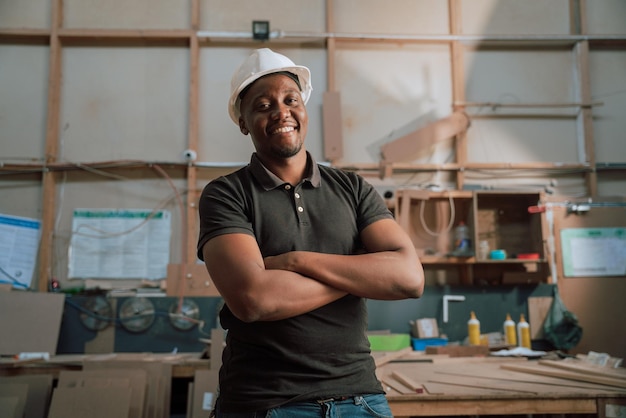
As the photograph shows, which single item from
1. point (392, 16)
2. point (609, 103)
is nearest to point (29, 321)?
point (392, 16)

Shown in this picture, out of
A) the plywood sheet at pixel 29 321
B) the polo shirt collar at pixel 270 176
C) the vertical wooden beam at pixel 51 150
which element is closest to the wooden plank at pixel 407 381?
the polo shirt collar at pixel 270 176

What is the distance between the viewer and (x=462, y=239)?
402 cm

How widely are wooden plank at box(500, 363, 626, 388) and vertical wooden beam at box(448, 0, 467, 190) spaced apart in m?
1.69

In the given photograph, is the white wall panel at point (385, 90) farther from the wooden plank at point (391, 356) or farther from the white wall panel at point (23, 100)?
the white wall panel at point (23, 100)

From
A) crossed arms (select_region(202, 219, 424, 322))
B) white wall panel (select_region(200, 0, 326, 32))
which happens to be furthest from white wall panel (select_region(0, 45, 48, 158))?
crossed arms (select_region(202, 219, 424, 322))

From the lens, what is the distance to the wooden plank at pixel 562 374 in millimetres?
2478

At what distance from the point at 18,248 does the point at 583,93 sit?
14.3 ft

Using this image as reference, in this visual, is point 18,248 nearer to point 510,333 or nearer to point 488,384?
point 488,384

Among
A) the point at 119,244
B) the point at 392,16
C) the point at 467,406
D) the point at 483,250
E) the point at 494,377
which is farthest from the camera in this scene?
the point at 392,16

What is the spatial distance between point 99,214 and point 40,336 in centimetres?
95

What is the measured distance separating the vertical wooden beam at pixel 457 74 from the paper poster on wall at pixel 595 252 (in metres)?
0.89

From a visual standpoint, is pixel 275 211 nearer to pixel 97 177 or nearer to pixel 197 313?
pixel 197 313

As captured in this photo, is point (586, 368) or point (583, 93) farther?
point (583, 93)

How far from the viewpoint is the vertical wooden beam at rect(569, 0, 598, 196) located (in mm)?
4301
